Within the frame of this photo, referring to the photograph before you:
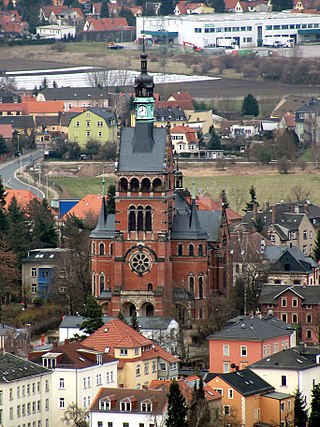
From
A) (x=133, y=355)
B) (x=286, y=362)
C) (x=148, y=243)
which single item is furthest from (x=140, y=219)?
(x=286, y=362)

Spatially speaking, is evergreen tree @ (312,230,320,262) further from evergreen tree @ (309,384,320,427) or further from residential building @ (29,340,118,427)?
evergreen tree @ (309,384,320,427)

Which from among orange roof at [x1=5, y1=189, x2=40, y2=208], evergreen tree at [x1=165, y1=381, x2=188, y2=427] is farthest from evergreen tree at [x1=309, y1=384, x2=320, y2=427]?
orange roof at [x1=5, y1=189, x2=40, y2=208]

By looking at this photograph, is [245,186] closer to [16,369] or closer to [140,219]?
[140,219]

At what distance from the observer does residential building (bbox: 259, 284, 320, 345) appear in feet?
437

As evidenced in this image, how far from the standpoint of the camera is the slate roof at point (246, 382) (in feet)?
360

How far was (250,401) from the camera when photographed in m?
110

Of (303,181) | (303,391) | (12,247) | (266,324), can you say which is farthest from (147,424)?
→ (303,181)

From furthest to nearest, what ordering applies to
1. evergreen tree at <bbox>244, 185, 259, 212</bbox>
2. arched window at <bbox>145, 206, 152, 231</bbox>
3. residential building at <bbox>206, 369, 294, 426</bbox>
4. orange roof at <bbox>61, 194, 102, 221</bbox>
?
evergreen tree at <bbox>244, 185, 259, 212</bbox>, orange roof at <bbox>61, 194, 102, 221</bbox>, arched window at <bbox>145, 206, 152, 231</bbox>, residential building at <bbox>206, 369, 294, 426</bbox>

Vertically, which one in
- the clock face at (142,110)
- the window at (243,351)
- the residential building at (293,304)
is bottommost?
the window at (243,351)

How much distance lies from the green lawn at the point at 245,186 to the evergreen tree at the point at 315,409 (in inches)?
2860

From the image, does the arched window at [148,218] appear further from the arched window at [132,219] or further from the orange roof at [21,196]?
the orange roof at [21,196]

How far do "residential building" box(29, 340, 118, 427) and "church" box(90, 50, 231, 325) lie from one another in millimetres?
24145

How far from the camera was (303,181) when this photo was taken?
7461 inches

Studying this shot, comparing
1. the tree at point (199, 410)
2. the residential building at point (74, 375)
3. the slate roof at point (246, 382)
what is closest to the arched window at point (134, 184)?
the slate roof at point (246, 382)
